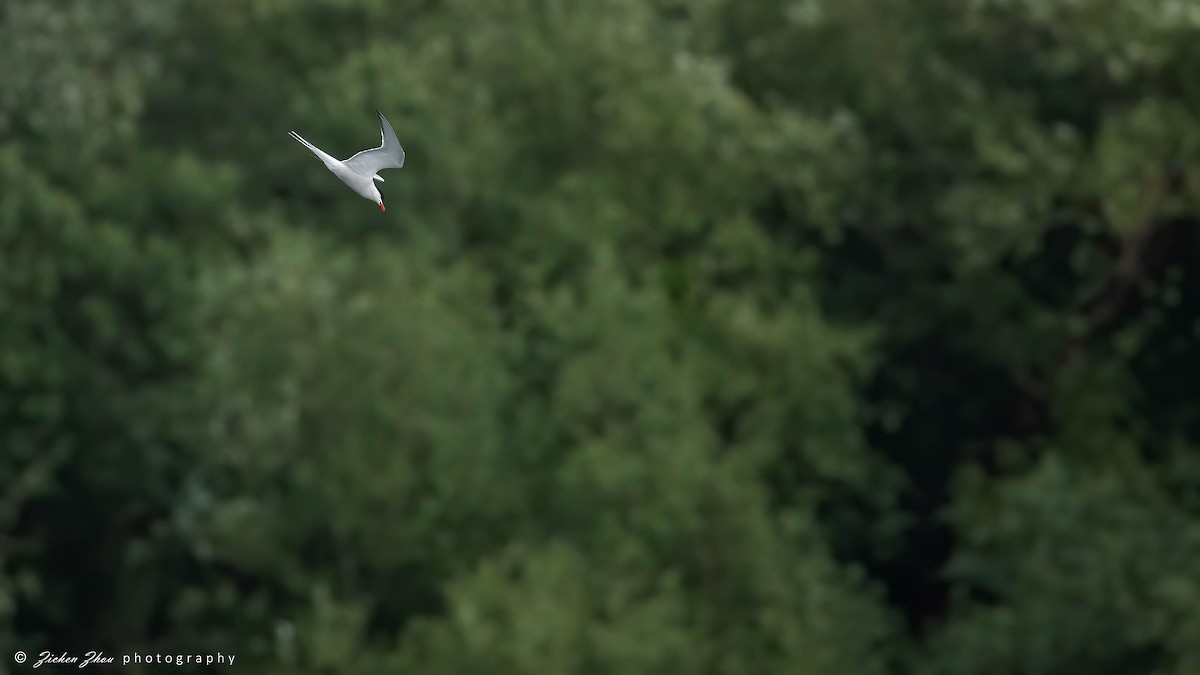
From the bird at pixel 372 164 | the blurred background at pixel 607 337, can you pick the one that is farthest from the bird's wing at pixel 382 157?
the blurred background at pixel 607 337

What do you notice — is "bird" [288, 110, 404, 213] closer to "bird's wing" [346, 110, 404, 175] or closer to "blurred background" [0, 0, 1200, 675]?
"bird's wing" [346, 110, 404, 175]

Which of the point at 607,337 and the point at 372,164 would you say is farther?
the point at 607,337

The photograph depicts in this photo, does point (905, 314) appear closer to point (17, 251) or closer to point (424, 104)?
point (424, 104)

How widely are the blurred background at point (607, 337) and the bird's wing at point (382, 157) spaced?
931cm

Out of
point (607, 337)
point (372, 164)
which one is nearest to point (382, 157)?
point (372, 164)

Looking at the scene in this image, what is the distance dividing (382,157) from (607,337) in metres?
10.3

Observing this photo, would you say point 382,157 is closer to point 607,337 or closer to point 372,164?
point 372,164

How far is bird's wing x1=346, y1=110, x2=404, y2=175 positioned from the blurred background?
931 centimetres

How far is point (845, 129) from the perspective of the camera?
16344mm

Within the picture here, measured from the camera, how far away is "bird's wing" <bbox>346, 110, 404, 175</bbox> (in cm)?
504

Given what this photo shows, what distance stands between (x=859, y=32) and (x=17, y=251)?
7.03 m

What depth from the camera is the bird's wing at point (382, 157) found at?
504cm

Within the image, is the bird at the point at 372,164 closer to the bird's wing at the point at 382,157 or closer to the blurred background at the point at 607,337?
the bird's wing at the point at 382,157

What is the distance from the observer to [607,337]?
15.4 metres
